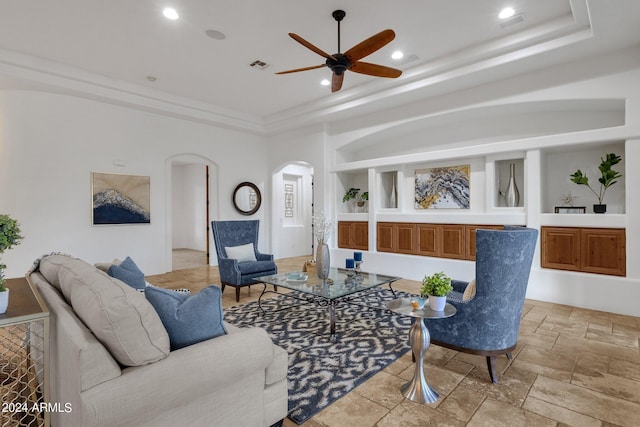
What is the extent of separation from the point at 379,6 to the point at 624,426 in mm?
4031

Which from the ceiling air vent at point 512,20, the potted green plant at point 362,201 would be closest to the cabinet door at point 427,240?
the potted green plant at point 362,201

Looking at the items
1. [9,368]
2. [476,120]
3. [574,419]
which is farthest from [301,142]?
[574,419]

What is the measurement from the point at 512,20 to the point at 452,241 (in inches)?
129

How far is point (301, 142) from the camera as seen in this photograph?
7723mm

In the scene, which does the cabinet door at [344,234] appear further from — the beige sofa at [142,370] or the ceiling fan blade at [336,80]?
the beige sofa at [142,370]

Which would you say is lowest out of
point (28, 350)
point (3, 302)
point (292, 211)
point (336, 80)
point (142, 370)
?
point (28, 350)

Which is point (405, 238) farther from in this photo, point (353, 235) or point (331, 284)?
point (331, 284)

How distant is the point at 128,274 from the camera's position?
2844mm

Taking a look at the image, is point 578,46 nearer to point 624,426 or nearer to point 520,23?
point 520,23

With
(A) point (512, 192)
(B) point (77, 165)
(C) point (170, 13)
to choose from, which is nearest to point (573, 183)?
(A) point (512, 192)

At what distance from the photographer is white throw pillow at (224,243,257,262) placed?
4.98 metres

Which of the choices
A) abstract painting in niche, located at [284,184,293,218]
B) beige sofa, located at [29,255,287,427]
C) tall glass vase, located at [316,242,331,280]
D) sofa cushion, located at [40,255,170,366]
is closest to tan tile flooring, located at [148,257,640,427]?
beige sofa, located at [29,255,287,427]

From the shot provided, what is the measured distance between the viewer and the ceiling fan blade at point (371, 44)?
9.90 ft

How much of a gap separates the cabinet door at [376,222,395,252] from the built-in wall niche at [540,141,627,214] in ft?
8.27
